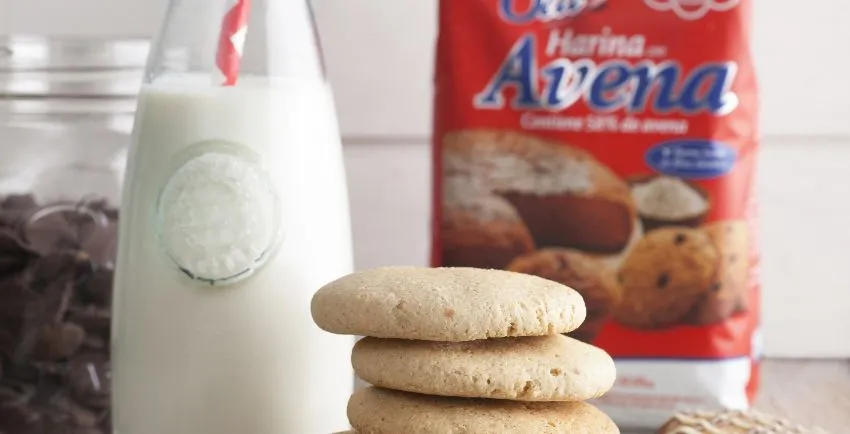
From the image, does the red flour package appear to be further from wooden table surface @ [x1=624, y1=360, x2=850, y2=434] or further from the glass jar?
the glass jar

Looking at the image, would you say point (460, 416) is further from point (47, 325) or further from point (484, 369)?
point (47, 325)

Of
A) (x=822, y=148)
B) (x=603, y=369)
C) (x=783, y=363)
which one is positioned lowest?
(x=783, y=363)

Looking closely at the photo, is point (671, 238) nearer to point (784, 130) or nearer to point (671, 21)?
point (671, 21)

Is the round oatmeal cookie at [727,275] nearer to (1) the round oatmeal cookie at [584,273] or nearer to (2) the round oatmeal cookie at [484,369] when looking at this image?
(1) the round oatmeal cookie at [584,273]

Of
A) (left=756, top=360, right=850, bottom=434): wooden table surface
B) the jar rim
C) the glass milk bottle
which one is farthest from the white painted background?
the glass milk bottle

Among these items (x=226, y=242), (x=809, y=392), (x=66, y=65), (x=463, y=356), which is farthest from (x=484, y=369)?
(x=809, y=392)

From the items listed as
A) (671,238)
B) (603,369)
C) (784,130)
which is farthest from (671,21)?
(603,369)
